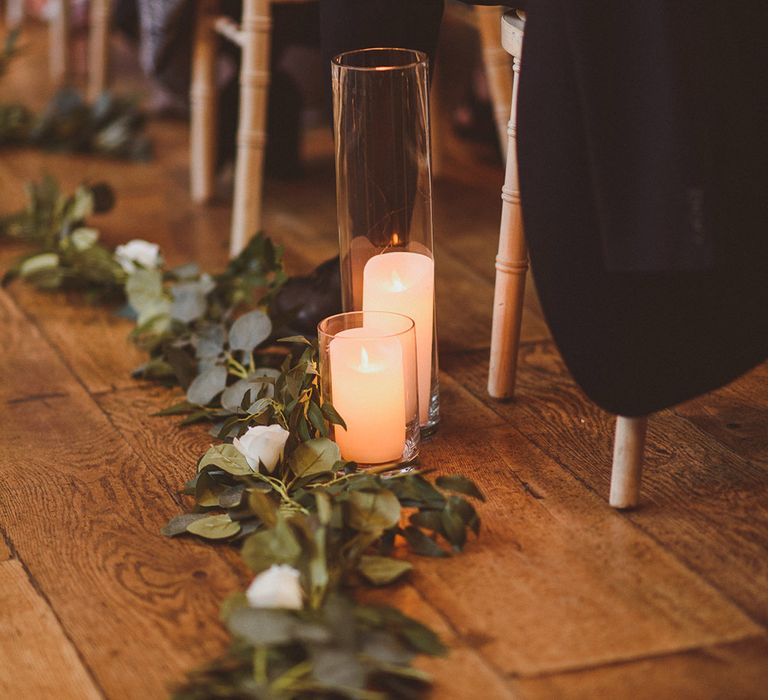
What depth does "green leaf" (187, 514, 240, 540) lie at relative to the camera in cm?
104

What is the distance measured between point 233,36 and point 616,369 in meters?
1.15

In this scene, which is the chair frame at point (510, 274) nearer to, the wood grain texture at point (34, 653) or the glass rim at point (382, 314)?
the glass rim at point (382, 314)

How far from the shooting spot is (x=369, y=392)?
1080 millimetres

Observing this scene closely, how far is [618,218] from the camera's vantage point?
0.93 m

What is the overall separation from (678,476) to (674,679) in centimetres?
33

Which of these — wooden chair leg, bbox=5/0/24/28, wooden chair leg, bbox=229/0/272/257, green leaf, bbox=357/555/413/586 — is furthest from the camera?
wooden chair leg, bbox=5/0/24/28

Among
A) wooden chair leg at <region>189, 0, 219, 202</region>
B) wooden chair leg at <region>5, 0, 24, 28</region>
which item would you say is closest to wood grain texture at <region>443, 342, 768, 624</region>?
wooden chair leg at <region>189, 0, 219, 202</region>

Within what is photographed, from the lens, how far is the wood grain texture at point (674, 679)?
825 millimetres

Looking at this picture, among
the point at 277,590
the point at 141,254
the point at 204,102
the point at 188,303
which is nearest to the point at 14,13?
the point at 204,102

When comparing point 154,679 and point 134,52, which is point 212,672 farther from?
point 134,52

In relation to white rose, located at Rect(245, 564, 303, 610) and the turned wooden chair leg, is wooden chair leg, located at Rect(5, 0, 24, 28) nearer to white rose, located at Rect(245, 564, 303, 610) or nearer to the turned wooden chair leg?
the turned wooden chair leg

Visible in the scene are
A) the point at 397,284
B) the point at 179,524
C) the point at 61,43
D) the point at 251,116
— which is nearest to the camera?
the point at 179,524

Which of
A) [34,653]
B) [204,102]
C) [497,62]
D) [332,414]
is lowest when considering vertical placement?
[34,653]

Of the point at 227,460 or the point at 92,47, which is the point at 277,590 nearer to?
the point at 227,460
